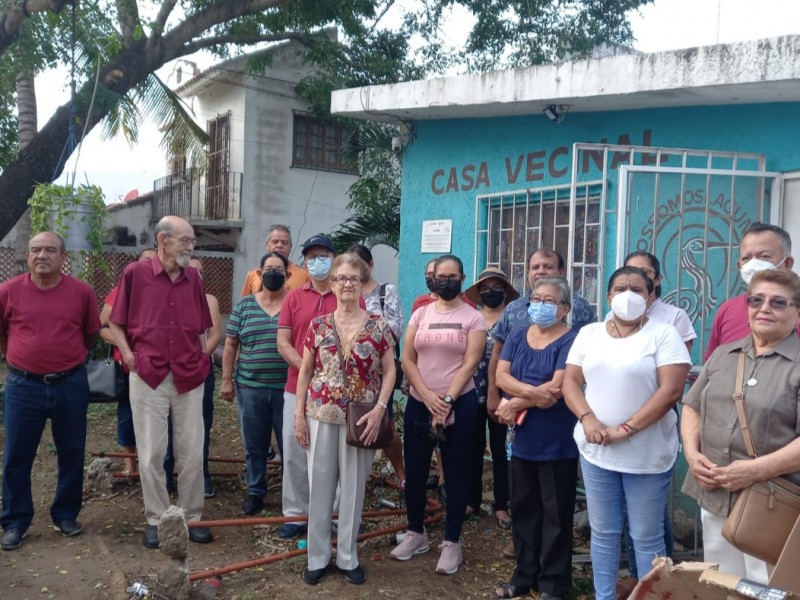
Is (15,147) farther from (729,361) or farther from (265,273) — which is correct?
(729,361)

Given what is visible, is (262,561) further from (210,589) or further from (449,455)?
(449,455)

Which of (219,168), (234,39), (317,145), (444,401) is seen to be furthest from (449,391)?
(219,168)

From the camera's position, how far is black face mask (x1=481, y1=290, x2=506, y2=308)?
548 cm

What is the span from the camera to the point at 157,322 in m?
4.83

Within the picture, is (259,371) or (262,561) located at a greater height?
(259,371)

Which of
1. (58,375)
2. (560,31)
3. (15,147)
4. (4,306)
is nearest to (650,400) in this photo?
(58,375)

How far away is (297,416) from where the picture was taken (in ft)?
14.6

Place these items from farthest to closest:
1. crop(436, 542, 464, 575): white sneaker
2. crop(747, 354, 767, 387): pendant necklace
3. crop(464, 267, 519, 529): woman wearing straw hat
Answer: crop(464, 267, 519, 529): woman wearing straw hat
crop(436, 542, 464, 575): white sneaker
crop(747, 354, 767, 387): pendant necklace

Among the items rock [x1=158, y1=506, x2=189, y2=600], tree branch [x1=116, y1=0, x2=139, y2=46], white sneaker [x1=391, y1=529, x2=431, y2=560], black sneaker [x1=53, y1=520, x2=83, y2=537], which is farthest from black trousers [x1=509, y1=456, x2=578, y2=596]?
tree branch [x1=116, y1=0, x2=139, y2=46]

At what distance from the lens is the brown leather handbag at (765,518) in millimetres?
2924

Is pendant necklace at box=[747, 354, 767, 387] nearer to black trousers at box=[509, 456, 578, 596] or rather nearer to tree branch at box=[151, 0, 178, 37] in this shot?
black trousers at box=[509, 456, 578, 596]

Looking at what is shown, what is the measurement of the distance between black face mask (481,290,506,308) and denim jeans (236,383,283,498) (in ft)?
5.14

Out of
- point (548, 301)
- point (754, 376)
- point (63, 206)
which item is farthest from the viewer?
point (63, 206)

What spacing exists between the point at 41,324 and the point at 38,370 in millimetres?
288
